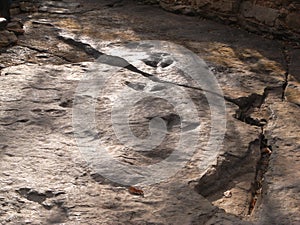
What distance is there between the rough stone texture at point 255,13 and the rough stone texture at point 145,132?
0.46 feet

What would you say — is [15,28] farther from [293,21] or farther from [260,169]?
[260,169]

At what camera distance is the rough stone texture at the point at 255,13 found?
14.9 feet

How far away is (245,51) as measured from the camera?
4.32m

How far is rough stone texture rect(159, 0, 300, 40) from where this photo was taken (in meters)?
4.54

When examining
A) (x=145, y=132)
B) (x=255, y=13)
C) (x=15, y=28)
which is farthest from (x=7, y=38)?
(x=255, y=13)

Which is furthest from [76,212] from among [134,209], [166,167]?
[166,167]

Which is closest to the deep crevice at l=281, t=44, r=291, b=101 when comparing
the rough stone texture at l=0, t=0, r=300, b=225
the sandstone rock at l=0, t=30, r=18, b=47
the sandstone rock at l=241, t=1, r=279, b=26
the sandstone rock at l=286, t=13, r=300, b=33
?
the rough stone texture at l=0, t=0, r=300, b=225

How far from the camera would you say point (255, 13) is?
15.6ft

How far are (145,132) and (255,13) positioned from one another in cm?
233

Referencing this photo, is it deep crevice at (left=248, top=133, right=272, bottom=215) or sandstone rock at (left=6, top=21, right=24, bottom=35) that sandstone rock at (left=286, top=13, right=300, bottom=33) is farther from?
sandstone rock at (left=6, top=21, right=24, bottom=35)

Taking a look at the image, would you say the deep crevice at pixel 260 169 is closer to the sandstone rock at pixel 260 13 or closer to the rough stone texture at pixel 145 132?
the rough stone texture at pixel 145 132

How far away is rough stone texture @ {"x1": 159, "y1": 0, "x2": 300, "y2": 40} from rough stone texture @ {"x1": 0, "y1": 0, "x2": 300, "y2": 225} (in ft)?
0.46

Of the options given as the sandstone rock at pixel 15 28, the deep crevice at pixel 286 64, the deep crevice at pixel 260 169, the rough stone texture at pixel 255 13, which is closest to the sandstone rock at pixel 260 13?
the rough stone texture at pixel 255 13

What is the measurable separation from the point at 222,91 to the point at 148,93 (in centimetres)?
53
